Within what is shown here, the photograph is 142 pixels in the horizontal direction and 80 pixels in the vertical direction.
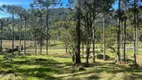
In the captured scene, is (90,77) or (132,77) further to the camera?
(90,77)

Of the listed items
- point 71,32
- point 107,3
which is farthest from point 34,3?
point 107,3

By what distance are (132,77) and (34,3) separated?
59945 mm

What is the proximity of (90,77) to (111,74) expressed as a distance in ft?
5.34

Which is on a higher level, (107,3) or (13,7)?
(13,7)

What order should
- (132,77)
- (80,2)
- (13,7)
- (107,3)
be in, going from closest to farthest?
(132,77)
(80,2)
(107,3)
(13,7)

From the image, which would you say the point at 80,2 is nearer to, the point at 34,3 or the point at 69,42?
the point at 69,42

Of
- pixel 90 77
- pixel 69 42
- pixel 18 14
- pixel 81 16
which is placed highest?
pixel 18 14

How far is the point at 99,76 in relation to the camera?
61.5 feet

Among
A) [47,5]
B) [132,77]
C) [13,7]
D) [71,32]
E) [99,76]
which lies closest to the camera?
[132,77]

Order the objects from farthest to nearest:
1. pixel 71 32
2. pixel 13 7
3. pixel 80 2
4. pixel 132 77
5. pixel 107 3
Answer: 1. pixel 13 7
2. pixel 71 32
3. pixel 107 3
4. pixel 80 2
5. pixel 132 77

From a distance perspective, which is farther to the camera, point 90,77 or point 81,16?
point 81,16

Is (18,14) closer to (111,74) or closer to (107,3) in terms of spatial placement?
(107,3)

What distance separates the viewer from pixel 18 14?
303 feet

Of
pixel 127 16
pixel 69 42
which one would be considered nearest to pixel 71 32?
pixel 69 42
